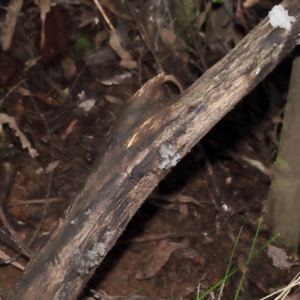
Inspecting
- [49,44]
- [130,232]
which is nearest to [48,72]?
[49,44]

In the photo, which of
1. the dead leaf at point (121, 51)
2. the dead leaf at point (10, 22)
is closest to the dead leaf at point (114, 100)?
the dead leaf at point (121, 51)

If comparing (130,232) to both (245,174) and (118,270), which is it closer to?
(118,270)

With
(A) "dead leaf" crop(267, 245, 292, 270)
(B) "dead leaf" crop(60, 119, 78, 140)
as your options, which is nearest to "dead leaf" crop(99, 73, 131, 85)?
(B) "dead leaf" crop(60, 119, 78, 140)

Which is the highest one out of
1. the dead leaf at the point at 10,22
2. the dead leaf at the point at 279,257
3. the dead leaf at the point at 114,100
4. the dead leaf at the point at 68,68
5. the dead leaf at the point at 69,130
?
the dead leaf at the point at 10,22

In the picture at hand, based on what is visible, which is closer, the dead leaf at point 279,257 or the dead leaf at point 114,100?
the dead leaf at point 279,257

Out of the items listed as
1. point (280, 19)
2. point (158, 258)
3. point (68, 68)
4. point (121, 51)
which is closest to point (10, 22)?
point (68, 68)

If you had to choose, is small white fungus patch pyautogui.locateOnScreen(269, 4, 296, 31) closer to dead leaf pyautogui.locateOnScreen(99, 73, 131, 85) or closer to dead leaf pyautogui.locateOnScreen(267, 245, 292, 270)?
dead leaf pyautogui.locateOnScreen(267, 245, 292, 270)

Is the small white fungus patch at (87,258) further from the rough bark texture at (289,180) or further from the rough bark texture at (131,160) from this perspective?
the rough bark texture at (289,180)
